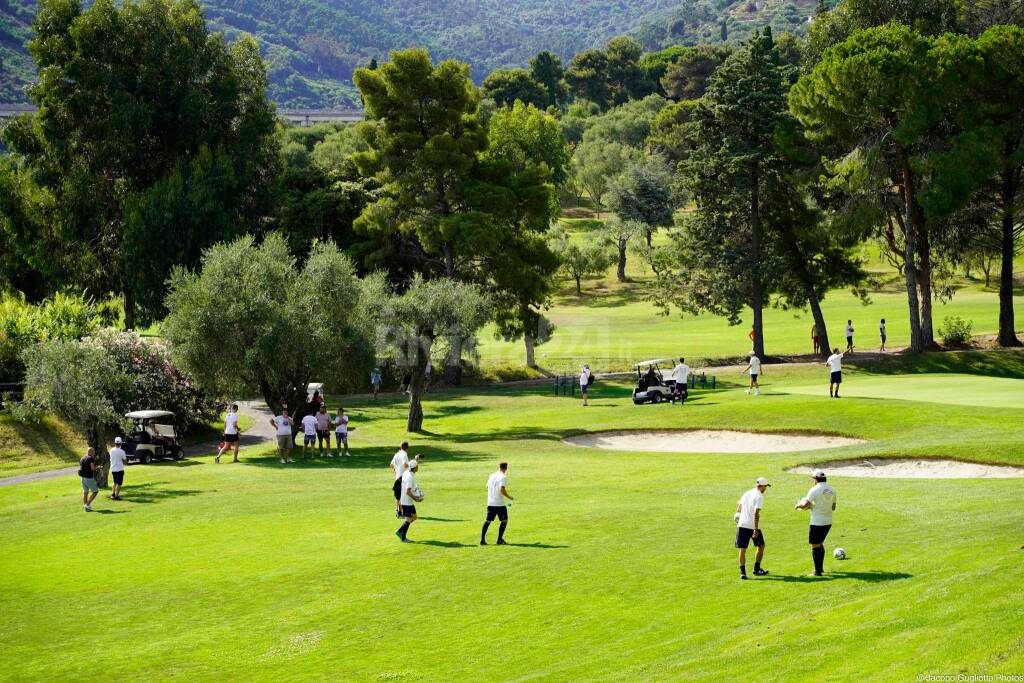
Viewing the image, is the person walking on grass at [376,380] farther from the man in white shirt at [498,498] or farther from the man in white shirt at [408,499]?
the man in white shirt at [498,498]

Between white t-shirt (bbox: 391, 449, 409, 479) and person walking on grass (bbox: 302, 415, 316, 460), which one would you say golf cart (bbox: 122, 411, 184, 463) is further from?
white t-shirt (bbox: 391, 449, 409, 479)

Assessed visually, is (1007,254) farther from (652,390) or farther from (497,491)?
(497,491)

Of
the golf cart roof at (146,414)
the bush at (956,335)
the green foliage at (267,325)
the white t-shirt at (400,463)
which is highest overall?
the green foliage at (267,325)

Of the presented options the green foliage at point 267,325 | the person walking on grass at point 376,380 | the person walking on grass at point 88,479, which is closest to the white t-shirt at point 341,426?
the green foliage at point 267,325

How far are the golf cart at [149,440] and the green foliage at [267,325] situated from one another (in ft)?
8.37

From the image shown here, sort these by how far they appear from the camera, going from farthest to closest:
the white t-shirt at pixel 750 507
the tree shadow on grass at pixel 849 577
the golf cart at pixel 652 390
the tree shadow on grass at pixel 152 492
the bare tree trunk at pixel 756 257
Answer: the bare tree trunk at pixel 756 257 → the golf cart at pixel 652 390 → the tree shadow on grass at pixel 152 492 → the white t-shirt at pixel 750 507 → the tree shadow on grass at pixel 849 577

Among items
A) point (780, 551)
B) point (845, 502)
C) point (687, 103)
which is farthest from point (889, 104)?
point (687, 103)

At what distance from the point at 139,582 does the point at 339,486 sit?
10.6 m

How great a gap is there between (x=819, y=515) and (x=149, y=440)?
3065 cm

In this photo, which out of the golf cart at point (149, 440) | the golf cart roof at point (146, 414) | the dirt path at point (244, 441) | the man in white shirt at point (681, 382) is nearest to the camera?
the dirt path at point (244, 441)

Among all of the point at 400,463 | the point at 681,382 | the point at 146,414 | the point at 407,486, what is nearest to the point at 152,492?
the point at 146,414

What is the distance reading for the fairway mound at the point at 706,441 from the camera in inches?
1494

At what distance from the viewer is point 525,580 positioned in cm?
2023

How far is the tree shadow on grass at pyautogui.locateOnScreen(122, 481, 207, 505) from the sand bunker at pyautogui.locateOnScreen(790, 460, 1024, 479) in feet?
58.4
